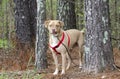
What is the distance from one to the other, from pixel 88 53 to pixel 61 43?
2.51 ft

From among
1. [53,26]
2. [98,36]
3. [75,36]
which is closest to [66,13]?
[75,36]

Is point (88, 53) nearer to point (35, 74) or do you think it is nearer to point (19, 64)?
point (35, 74)

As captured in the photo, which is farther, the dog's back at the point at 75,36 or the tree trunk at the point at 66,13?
the tree trunk at the point at 66,13

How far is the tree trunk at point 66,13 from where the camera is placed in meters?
13.0

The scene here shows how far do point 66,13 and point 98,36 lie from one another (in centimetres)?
561

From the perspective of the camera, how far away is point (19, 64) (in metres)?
9.79

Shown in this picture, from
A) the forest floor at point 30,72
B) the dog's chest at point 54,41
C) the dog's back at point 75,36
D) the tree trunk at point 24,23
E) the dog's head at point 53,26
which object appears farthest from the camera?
the tree trunk at point 24,23

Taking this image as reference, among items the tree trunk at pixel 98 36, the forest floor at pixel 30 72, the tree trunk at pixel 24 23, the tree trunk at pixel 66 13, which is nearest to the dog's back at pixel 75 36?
the forest floor at pixel 30 72

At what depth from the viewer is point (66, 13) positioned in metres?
13.2

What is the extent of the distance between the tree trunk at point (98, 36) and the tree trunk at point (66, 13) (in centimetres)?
517

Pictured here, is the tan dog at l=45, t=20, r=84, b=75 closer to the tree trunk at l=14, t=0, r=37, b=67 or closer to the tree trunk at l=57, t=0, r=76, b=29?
the tree trunk at l=14, t=0, r=37, b=67

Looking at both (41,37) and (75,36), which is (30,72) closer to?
(41,37)

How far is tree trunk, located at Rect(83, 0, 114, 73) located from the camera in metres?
7.70

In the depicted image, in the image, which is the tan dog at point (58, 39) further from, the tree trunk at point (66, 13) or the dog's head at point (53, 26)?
the tree trunk at point (66, 13)
